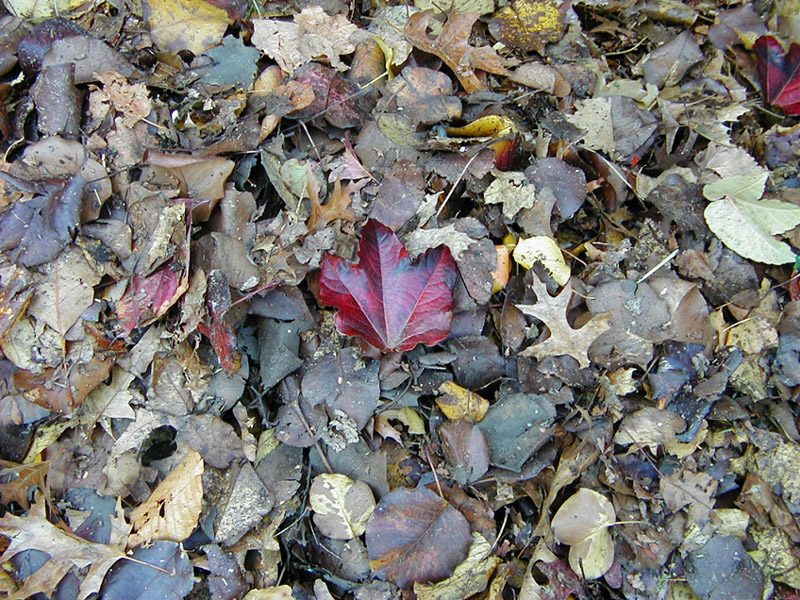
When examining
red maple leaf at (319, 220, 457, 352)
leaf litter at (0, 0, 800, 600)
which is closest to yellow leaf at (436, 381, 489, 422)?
leaf litter at (0, 0, 800, 600)

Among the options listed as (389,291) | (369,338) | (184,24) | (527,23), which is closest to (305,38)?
(184,24)

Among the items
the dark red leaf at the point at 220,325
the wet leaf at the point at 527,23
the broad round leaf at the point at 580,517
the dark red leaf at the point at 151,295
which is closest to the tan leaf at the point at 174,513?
the dark red leaf at the point at 220,325

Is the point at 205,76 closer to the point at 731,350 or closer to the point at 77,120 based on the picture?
the point at 77,120

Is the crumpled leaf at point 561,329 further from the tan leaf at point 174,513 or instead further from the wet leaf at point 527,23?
the tan leaf at point 174,513

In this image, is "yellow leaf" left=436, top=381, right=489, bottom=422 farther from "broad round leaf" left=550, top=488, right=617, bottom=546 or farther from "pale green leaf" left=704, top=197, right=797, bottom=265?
"pale green leaf" left=704, top=197, right=797, bottom=265

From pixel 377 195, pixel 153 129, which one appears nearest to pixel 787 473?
pixel 377 195

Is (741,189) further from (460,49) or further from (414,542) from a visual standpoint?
(414,542)

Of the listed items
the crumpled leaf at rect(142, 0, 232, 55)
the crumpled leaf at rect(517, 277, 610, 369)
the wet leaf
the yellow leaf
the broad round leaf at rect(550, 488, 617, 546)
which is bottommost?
the broad round leaf at rect(550, 488, 617, 546)
